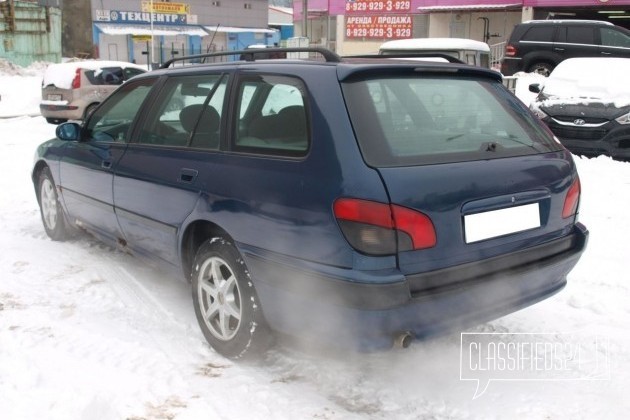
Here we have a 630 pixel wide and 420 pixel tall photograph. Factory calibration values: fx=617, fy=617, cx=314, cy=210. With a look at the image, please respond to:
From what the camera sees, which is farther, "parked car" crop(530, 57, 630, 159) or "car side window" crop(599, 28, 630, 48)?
"car side window" crop(599, 28, 630, 48)

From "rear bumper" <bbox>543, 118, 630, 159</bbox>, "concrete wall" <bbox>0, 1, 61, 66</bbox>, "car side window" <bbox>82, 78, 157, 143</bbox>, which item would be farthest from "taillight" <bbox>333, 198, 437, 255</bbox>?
"concrete wall" <bbox>0, 1, 61, 66</bbox>

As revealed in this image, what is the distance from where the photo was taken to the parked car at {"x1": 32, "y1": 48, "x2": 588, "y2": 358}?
255 centimetres

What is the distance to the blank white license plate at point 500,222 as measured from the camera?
271 centimetres

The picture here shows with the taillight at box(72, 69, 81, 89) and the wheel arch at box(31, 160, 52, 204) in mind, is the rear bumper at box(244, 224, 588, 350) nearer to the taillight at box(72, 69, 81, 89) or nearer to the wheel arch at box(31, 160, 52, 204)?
the wheel arch at box(31, 160, 52, 204)

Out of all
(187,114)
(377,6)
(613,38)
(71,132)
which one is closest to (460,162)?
(187,114)

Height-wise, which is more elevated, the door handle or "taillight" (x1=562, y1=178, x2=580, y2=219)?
the door handle

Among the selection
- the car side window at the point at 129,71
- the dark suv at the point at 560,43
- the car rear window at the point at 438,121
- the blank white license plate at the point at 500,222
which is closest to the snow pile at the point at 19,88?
the car side window at the point at 129,71

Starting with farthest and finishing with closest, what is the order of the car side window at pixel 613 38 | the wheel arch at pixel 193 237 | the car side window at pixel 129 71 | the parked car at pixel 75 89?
the car side window at pixel 613 38
the car side window at pixel 129 71
the parked car at pixel 75 89
the wheel arch at pixel 193 237

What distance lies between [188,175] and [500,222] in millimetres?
1662

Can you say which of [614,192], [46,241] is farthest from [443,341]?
[614,192]

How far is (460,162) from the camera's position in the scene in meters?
2.77

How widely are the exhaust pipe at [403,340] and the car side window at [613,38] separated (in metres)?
16.1

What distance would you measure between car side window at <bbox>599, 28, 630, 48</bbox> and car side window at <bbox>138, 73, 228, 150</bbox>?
15282mm

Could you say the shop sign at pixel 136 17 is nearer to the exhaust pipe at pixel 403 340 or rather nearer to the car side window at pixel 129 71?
the car side window at pixel 129 71
